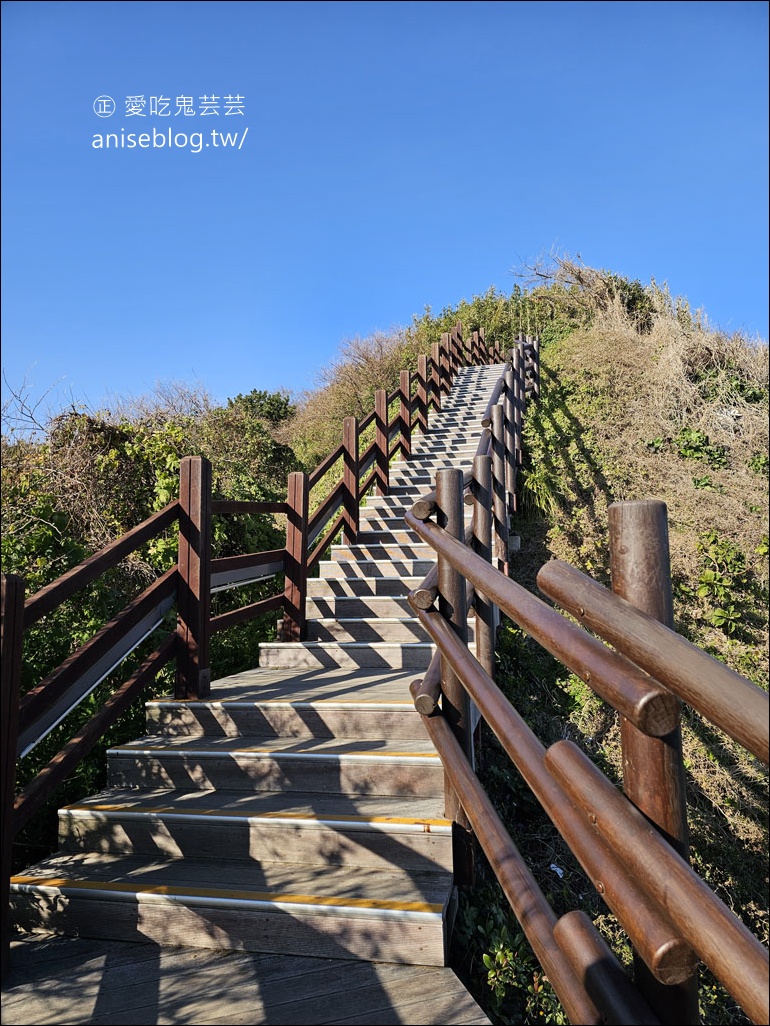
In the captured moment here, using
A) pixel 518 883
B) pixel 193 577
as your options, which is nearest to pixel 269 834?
pixel 518 883

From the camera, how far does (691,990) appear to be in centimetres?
119

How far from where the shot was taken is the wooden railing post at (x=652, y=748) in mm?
1204

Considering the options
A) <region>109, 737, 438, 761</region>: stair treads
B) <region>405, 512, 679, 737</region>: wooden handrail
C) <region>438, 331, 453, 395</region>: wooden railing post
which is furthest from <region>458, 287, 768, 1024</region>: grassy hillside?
<region>438, 331, 453, 395</region>: wooden railing post

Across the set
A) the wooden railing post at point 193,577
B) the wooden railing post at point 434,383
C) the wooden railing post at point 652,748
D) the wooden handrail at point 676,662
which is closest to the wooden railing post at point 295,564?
the wooden railing post at point 193,577

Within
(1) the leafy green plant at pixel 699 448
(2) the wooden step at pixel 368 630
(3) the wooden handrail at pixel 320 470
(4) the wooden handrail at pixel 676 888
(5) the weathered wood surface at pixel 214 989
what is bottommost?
(5) the weathered wood surface at pixel 214 989

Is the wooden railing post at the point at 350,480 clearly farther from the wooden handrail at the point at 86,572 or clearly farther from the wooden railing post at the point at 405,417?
the wooden handrail at the point at 86,572

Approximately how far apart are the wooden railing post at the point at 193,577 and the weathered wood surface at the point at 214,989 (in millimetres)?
1471

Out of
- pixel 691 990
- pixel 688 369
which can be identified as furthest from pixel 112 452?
pixel 688 369

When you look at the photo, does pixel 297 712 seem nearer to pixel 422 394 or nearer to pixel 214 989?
pixel 214 989

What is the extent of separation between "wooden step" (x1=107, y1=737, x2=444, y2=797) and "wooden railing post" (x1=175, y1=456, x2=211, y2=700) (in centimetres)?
40

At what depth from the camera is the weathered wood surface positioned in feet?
5.96

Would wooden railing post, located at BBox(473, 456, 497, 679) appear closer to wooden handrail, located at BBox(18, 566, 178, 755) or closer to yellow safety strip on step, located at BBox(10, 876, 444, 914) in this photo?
yellow safety strip on step, located at BBox(10, 876, 444, 914)

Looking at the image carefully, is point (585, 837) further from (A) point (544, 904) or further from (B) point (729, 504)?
(B) point (729, 504)

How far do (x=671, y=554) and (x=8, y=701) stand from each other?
7.25 metres
